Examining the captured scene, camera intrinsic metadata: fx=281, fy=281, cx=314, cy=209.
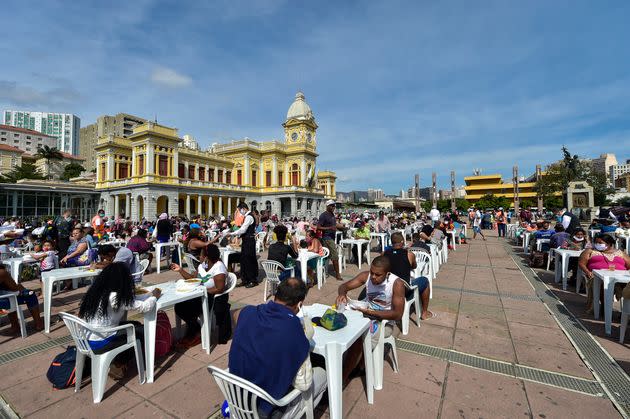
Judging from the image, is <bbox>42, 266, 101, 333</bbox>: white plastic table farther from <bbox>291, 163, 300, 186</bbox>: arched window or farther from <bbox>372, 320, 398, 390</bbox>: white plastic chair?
<bbox>291, 163, 300, 186</bbox>: arched window

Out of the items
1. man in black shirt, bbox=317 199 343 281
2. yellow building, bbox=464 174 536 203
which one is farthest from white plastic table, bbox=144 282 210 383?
yellow building, bbox=464 174 536 203

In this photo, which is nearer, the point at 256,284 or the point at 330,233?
the point at 256,284

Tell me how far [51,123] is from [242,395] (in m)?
150

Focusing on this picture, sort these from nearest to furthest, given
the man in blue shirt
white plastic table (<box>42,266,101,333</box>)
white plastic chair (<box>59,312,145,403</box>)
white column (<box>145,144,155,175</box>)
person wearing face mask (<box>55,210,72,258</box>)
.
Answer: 1. the man in blue shirt
2. white plastic chair (<box>59,312,145,403</box>)
3. white plastic table (<box>42,266,101,333</box>)
4. person wearing face mask (<box>55,210,72,258</box>)
5. white column (<box>145,144,155,175</box>)

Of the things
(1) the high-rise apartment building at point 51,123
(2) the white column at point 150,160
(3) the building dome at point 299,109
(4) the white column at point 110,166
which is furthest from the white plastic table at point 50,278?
(1) the high-rise apartment building at point 51,123

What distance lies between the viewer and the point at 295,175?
124 ft

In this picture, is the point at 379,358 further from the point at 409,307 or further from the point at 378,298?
the point at 409,307

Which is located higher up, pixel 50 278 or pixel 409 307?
pixel 50 278

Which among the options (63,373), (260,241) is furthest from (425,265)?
(260,241)

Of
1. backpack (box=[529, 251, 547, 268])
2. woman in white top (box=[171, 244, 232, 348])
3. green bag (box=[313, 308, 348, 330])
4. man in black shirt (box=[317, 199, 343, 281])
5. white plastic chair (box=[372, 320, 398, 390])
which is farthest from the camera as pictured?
backpack (box=[529, 251, 547, 268])

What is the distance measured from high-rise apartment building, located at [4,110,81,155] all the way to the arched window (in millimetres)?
112748

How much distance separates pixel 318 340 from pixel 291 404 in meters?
0.44

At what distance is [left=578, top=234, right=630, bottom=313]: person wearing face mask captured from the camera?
3988mm

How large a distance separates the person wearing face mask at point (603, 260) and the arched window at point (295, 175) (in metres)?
34.0
